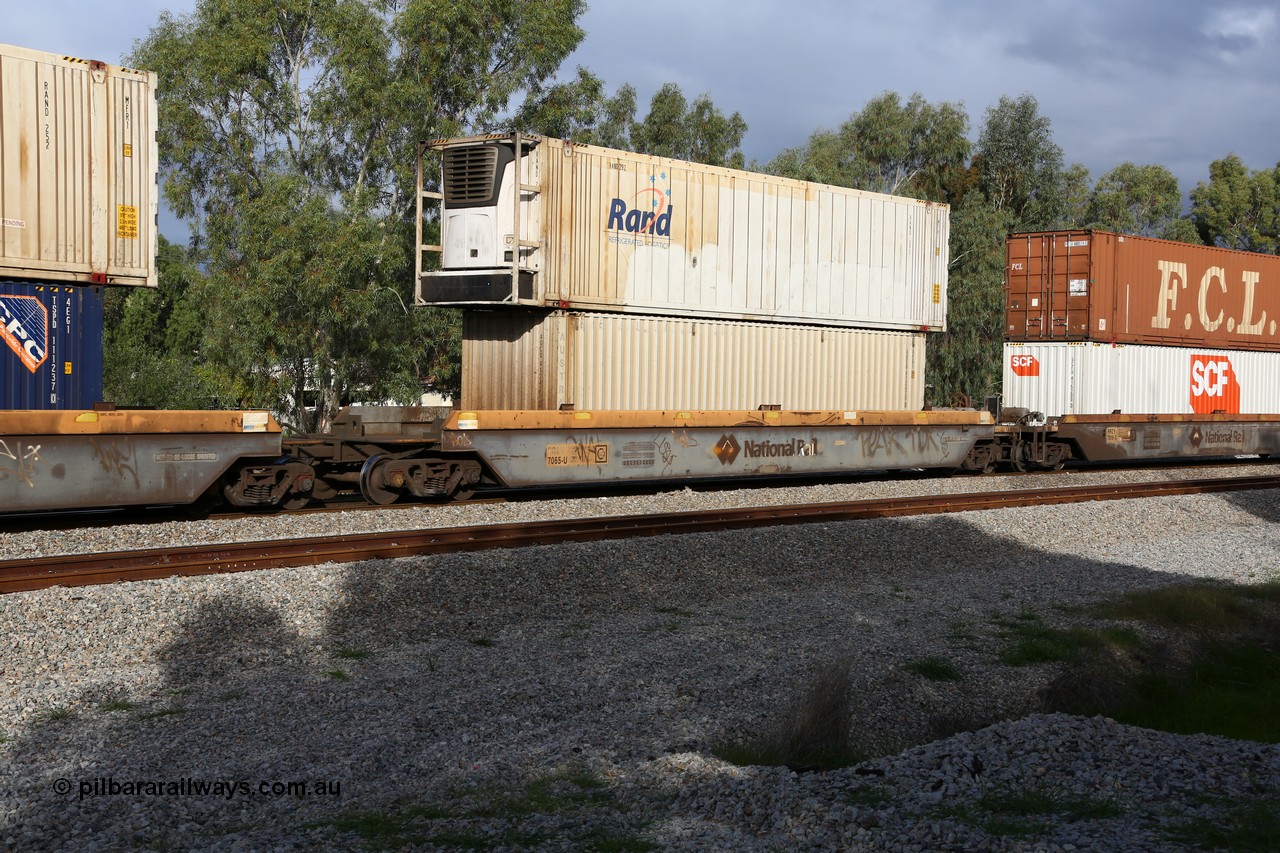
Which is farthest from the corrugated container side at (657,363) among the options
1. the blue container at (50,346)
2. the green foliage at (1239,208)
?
the green foliage at (1239,208)

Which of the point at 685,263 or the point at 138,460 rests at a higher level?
the point at 685,263

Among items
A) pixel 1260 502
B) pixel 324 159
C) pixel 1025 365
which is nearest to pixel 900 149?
pixel 324 159

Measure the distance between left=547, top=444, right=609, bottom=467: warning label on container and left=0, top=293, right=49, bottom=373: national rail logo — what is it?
6323 millimetres

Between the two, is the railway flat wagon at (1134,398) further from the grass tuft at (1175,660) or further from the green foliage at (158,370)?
the green foliage at (158,370)

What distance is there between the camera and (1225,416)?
2452cm

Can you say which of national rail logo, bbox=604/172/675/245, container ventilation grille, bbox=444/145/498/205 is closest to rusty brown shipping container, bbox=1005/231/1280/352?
national rail logo, bbox=604/172/675/245

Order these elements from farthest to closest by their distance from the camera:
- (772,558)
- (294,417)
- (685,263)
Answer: (294,417) → (685,263) → (772,558)

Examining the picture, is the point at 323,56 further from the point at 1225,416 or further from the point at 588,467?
the point at 1225,416

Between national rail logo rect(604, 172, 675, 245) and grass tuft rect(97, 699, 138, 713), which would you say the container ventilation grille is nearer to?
national rail logo rect(604, 172, 675, 245)

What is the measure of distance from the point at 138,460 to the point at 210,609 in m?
4.56

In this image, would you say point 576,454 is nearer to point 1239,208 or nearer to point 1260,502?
point 1260,502

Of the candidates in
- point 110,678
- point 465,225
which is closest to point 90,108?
point 465,225

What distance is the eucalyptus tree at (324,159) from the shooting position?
27.5 meters

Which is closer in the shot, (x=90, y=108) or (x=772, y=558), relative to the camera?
(x=772, y=558)
